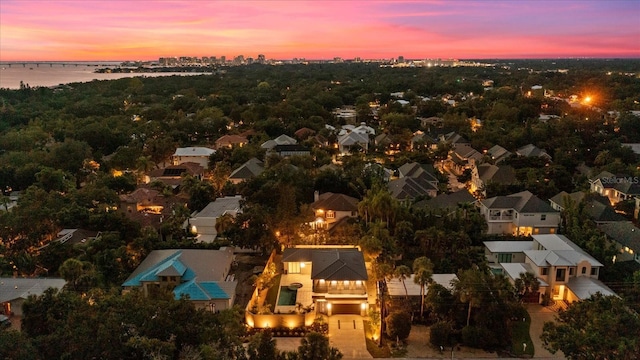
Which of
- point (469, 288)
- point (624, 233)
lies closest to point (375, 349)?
point (469, 288)

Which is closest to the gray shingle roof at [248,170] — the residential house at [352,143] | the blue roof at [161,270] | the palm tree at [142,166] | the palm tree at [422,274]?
the palm tree at [142,166]

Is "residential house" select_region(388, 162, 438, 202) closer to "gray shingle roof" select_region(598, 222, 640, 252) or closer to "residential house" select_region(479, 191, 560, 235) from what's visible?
"residential house" select_region(479, 191, 560, 235)

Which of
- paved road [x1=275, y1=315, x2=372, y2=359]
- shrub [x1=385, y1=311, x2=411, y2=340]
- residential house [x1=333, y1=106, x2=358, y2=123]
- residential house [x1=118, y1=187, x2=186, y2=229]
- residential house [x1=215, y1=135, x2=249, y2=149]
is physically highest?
residential house [x1=333, y1=106, x2=358, y2=123]

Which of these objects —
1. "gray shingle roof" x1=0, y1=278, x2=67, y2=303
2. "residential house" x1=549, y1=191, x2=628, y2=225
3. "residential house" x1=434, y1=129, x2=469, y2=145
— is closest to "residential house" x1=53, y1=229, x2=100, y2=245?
"gray shingle roof" x1=0, y1=278, x2=67, y2=303

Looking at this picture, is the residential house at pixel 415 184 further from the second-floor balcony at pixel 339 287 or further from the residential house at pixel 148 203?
the residential house at pixel 148 203

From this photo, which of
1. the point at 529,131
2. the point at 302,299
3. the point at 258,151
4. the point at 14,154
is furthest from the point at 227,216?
the point at 529,131

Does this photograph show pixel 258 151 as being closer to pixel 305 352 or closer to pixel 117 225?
pixel 117 225

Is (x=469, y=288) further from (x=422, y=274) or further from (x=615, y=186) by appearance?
(x=615, y=186)
